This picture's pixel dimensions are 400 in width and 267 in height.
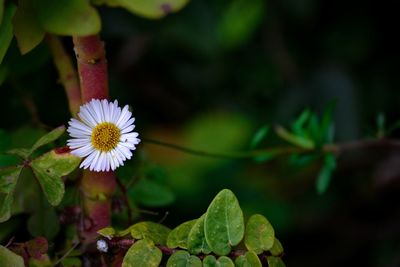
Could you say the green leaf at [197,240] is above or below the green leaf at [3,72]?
below

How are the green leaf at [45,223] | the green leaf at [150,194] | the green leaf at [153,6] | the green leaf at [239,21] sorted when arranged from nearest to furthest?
the green leaf at [153,6]
the green leaf at [45,223]
the green leaf at [150,194]
the green leaf at [239,21]

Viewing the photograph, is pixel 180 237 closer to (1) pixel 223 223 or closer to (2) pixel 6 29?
(1) pixel 223 223

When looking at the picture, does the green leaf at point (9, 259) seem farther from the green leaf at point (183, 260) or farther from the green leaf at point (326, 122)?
the green leaf at point (326, 122)

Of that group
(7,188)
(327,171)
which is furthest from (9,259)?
(327,171)

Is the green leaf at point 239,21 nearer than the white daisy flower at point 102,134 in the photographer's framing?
No

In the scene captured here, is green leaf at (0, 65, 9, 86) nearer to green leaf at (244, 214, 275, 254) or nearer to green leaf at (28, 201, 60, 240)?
green leaf at (28, 201, 60, 240)

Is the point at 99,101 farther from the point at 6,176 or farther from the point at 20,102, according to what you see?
the point at 20,102

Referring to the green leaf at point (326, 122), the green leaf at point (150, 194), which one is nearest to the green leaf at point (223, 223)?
the green leaf at point (150, 194)
